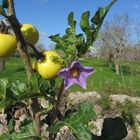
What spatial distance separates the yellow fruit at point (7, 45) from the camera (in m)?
1.48

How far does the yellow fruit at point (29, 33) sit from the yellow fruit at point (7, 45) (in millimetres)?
143

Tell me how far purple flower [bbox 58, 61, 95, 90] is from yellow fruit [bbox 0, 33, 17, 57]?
0.65ft

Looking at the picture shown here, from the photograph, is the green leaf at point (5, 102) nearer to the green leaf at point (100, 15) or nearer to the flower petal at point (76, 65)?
the flower petal at point (76, 65)

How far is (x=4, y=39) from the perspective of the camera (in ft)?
4.89

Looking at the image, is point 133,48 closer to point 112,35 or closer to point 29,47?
point 112,35

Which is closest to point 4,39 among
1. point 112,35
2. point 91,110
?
point 91,110

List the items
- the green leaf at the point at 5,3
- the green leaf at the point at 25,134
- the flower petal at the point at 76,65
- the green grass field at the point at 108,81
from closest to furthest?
1. the flower petal at the point at 76,65
2. the green leaf at the point at 5,3
3. the green leaf at the point at 25,134
4. the green grass field at the point at 108,81

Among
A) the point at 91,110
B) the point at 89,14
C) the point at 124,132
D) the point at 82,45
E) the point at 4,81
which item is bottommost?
the point at 124,132

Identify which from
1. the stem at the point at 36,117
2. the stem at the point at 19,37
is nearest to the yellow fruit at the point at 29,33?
the stem at the point at 19,37

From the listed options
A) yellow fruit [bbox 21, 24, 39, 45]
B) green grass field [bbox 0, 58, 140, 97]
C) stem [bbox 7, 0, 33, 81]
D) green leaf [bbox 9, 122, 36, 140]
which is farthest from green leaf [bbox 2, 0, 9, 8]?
green grass field [bbox 0, 58, 140, 97]

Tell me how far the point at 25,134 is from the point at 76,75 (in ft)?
1.36

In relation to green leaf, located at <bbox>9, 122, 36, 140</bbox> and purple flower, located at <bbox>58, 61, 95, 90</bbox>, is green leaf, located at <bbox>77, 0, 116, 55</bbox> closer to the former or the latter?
purple flower, located at <bbox>58, 61, 95, 90</bbox>

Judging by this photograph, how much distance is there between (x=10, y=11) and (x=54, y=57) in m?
0.25

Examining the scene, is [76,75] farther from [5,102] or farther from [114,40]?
[114,40]
